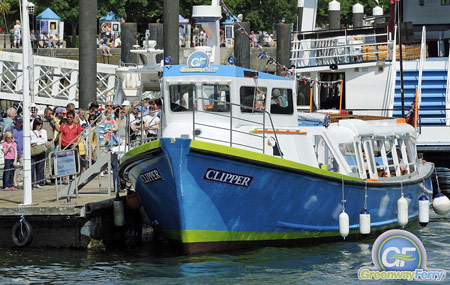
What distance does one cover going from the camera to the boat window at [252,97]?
20234mm

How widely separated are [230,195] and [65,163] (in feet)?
11.9

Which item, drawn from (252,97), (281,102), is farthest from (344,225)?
(252,97)

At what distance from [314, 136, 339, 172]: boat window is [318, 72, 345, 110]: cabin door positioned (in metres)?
10.9

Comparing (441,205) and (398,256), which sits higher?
(441,205)

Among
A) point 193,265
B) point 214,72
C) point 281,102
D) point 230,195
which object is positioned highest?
point 214,72

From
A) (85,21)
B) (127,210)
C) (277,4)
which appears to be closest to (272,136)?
(127,210)

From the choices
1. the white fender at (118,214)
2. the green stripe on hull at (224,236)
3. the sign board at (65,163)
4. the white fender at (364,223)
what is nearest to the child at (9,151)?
the sign board at (65,163)

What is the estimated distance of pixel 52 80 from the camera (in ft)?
128

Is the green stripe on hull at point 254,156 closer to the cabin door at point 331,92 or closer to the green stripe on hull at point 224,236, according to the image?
the green stripe on hull at point 224,236

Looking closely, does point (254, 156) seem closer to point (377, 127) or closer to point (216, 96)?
point (216, 96)

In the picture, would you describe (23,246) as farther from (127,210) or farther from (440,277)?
(440,277)

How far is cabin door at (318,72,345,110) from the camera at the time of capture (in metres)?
31.7

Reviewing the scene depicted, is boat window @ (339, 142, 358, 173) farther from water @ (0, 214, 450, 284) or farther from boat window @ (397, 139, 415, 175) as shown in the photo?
boat window @ (397, 139, 415, 175)

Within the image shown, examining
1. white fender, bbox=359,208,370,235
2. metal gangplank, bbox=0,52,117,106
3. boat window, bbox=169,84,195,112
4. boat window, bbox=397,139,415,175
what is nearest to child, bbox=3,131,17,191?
boat window, bbox=169,84,195,112
